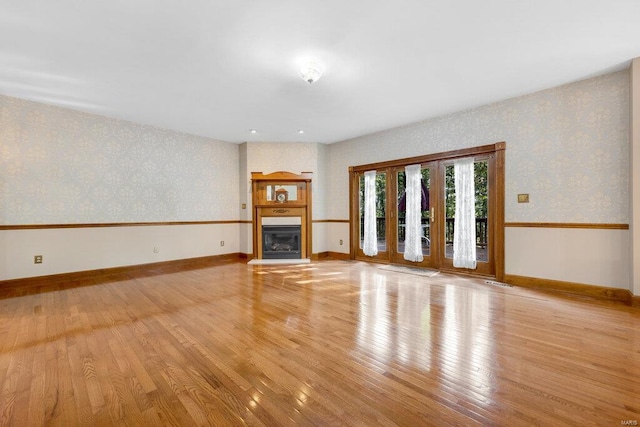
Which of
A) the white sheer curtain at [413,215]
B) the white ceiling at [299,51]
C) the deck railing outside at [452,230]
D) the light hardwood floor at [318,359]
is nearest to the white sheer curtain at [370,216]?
the deck railing outside at [452,230]

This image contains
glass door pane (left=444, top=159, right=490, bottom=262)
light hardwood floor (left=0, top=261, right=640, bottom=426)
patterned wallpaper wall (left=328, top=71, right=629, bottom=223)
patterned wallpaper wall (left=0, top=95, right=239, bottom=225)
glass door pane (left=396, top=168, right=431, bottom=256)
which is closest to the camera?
light hardwood floor (left=0, top=261, right=640, bottom=426)

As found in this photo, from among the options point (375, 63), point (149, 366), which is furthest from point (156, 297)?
point (375, 63)

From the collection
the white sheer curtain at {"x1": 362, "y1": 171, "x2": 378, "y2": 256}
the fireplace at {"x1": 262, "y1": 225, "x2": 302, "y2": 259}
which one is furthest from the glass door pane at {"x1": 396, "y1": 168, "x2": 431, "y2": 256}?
the fireplace at {"x1": 262, "y1": 225, "x2": 302, "y2": 259}

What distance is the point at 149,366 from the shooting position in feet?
6.23

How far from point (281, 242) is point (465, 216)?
369cm

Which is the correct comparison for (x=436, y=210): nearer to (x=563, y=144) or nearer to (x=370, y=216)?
(x=370, y=216)

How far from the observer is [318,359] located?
78.0 inches

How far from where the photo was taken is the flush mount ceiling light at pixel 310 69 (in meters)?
3.03

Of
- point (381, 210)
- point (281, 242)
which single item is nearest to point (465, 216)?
point (381, 210)

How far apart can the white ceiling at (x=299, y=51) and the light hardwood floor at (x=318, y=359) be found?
2.68 metres

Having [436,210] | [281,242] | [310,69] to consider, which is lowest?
[281,242]

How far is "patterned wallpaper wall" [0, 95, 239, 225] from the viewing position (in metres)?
3.97

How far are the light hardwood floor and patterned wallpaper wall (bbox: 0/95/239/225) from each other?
1450 mm

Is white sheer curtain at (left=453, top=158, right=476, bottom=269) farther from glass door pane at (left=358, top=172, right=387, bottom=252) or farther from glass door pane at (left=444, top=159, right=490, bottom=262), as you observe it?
glass door pane at (left=358, top=172, right=387, bottom=252)
